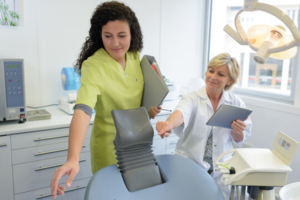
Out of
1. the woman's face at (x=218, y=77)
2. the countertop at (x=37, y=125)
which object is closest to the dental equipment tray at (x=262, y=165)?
the woman's face at (x=218, y=77)

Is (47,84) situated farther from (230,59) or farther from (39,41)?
(230,59)

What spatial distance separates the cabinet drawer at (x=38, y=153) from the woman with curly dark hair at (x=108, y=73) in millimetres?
610

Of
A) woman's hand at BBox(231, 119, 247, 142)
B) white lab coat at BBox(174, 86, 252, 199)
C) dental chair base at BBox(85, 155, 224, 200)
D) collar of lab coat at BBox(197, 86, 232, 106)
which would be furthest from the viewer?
collar of lab coat at BBox(197, 86, 232, 106)

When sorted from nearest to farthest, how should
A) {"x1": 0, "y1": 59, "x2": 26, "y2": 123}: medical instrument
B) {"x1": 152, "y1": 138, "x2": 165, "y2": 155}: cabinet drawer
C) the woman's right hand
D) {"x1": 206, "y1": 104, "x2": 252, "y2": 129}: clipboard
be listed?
the woman's right hand
{"x1": 206, "y1": 104, "x2": 252, "y2": 129}: clipboard
{"x1": 0, "y1": 59, "x2": 26, "y2": 123}: medical instrument
{"x1": 152, "y1": 138, "x2": 165, "y2": 155}: cabinet drawer

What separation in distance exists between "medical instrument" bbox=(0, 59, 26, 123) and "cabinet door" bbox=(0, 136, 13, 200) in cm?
19

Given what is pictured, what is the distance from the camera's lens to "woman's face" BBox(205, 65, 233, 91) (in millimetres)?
1709

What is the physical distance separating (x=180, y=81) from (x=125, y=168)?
2.40 meters

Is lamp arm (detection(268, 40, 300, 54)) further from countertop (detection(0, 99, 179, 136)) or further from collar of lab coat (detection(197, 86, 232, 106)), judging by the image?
countertop (detection(0, 99, 179, 136))

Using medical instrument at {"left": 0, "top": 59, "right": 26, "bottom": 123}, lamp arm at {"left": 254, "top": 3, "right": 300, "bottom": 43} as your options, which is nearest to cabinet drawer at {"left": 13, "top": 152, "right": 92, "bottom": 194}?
medical instrument at {"left": 0, "top": 59, "right": 26, "bottom": 123}

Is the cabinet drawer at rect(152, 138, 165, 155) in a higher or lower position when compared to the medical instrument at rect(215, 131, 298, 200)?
lower

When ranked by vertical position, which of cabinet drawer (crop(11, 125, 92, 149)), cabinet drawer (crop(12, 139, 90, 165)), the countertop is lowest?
cabinet drawer (crop(12, 139, 90, 165))

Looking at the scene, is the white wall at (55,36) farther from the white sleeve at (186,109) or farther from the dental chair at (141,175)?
the dental chair at (141,175)

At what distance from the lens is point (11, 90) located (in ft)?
6.22

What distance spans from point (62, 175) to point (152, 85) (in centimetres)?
67
